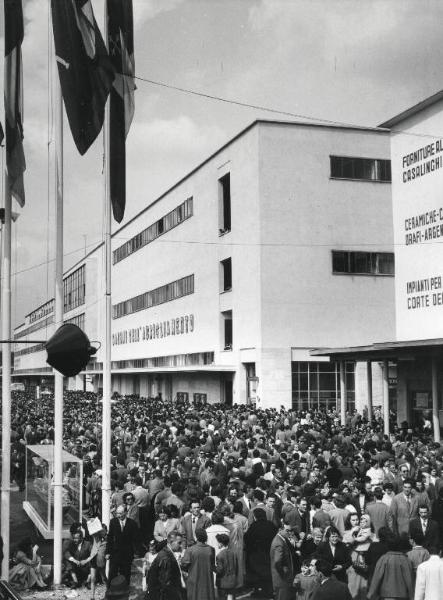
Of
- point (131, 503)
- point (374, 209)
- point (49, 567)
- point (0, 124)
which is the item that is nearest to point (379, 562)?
point (131, 503)

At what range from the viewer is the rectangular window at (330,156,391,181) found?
43562 mm

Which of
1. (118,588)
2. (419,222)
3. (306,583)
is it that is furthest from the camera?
(419,222)

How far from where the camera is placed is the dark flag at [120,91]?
514 inches

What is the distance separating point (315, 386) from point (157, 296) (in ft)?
73.7

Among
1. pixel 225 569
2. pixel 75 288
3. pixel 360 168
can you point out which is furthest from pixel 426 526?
pixel 75 288

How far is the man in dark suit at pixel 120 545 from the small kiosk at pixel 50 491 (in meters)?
3.54

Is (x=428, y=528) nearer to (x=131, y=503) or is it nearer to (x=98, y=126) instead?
(x=131, y=503)

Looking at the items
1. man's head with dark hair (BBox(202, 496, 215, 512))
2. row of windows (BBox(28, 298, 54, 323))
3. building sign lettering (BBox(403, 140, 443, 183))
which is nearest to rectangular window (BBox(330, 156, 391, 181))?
building sign lettering (BBox(403, 140, 443, 183))

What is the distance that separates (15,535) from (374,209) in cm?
3179

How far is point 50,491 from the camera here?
15.2 metres

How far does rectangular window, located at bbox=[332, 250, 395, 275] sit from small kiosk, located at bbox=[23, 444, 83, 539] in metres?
27.9

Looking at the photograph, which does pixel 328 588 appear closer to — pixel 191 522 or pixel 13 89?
pixel 191 522

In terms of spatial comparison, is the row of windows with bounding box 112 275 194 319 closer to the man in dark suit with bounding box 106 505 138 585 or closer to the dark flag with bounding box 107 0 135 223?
the dark flag with bounding box 107 0 135 223

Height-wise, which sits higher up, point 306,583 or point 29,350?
point 29,350
